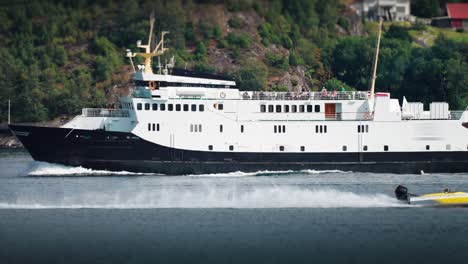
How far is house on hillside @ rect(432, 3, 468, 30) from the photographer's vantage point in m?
163

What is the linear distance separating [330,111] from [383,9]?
92.2 metres

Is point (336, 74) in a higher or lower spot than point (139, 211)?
higher

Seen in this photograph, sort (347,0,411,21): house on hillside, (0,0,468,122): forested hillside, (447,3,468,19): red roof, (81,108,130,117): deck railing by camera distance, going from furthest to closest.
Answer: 1. (347,0,411,21): house on hillside
2. (447,3,468,19): red roof
3. (0,0,468,122): forested hillside
4. (81,108,130,117): deck railing

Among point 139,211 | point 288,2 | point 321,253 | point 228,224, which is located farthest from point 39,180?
point 288,2

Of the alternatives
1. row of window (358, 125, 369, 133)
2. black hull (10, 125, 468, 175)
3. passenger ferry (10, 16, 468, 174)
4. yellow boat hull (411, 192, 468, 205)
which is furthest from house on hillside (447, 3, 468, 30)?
yellow boat hull (411, 192, 468, 205)

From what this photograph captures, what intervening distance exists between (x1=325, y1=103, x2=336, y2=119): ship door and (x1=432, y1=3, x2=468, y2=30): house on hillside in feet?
296

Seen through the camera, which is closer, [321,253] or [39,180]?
[321,253]

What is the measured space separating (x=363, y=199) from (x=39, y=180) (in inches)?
897

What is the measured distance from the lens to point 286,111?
3009 inches

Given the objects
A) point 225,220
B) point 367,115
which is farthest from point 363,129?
point 225,220

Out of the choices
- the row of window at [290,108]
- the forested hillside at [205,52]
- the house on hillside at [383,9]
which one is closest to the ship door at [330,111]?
the row of window at [290,108]

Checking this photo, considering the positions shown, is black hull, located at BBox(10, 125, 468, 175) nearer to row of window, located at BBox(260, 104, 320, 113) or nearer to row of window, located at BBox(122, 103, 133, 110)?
row of window, located at BBox(122, 103, 133, 110)

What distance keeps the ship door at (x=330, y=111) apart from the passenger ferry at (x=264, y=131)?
69 mm

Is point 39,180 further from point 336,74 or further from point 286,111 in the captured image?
point 336,74
